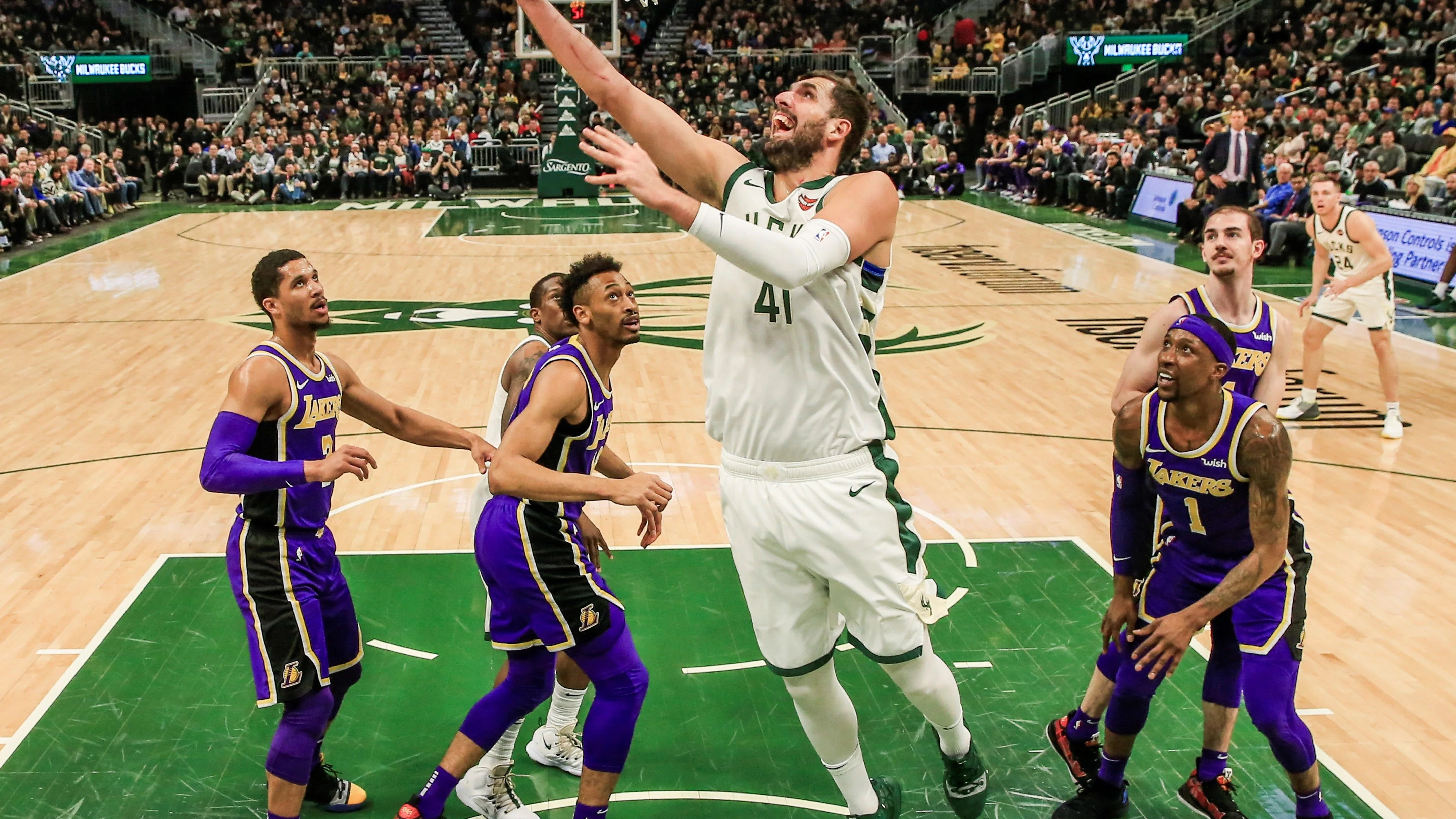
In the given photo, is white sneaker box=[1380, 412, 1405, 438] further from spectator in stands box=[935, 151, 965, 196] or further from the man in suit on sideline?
spectator in stands box=[935, 151, 965, 196]

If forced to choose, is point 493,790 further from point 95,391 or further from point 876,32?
point 876,32

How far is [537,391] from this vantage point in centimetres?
383

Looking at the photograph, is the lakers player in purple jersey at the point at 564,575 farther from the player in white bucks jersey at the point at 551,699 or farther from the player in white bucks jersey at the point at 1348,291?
the player in white bucks jersey at the point at 1348,291

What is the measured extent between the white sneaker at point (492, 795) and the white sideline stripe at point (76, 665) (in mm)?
1687

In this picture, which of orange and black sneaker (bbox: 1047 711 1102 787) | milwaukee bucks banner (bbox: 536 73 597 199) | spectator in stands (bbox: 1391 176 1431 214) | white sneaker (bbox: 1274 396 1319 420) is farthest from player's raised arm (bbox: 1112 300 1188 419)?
milwaukee bucks banner (bbox: 536 73 597 199)

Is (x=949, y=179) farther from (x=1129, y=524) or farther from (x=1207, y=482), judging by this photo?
(x=1207, y=482)

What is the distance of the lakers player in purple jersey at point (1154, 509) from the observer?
4.02m

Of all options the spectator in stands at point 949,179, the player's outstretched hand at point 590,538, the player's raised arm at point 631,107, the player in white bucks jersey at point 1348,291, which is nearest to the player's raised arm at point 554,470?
the player's outstretched hand at point 590,538

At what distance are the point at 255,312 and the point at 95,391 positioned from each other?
3.55 meters

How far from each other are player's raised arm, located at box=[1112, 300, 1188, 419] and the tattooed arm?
2.45 feet

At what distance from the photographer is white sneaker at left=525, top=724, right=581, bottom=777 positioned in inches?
178

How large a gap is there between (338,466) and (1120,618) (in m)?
2.42

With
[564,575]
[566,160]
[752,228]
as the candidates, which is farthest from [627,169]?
[566,160]

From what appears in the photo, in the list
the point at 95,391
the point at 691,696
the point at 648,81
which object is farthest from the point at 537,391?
the point at 648,81
